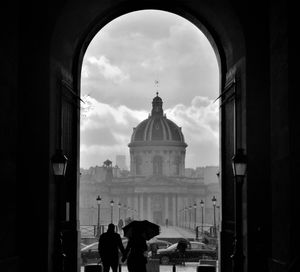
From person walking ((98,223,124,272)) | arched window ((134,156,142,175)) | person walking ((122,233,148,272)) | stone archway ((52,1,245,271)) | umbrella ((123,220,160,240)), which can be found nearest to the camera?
person walking ((122,233,148,272))

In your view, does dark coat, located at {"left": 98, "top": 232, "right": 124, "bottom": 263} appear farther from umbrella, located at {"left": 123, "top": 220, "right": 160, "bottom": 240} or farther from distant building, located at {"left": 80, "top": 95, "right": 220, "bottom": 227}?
distant building, located at {"left": 80, "top": 95, "right": 220, "bottom": 227}

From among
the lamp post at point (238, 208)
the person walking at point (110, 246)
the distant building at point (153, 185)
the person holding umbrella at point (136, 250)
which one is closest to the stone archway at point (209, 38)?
the lamp post at point (238, 208)

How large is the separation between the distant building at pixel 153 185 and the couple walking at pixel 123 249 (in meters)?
124

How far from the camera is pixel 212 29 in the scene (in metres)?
23.7

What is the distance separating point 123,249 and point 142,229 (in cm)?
62

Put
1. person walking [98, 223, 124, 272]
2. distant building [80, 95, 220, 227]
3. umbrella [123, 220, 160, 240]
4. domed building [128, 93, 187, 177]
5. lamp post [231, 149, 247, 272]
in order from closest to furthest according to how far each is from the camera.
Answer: umbrella [123, 220, 160, 240]
lamp post [231, 149, 247, 272]
person walking [98, 223, 124, 272]
distant building [80, 95, 220, 227]
domed building [128, 93, 187, 177]

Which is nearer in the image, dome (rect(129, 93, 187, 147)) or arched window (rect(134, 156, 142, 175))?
arched window (rect(134, 156, 142, 175))

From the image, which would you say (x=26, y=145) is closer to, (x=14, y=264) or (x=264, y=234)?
(x=14, y=264)

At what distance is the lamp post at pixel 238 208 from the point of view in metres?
17.4

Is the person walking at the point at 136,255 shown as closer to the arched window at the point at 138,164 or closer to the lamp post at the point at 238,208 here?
the lamp post at the point at 238,208

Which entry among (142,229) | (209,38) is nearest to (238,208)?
(142,229)

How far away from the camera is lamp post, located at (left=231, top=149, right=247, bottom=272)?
17.4m

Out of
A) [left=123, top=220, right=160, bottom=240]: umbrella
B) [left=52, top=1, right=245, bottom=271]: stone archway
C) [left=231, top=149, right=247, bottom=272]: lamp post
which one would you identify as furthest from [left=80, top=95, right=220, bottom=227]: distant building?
[left=123, top=220, right=160, bottom=240]: umbrella

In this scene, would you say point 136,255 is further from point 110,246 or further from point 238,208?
point 238,208
